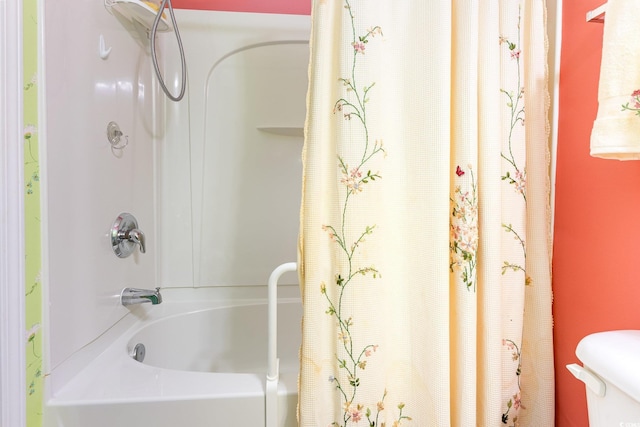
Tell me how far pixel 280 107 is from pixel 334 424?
1322 millimetres

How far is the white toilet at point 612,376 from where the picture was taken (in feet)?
1.92

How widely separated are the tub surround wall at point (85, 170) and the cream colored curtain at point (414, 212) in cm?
64

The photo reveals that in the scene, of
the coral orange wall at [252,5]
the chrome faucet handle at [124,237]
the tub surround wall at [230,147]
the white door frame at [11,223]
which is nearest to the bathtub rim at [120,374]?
the white door frame at [11,223]

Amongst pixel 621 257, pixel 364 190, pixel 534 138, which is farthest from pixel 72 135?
pixel 621 257

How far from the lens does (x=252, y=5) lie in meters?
1.73

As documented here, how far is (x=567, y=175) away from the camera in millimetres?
953

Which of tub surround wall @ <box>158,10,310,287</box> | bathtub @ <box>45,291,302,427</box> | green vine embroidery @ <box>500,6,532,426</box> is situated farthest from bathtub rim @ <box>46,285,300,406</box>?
green vine embroidery @ <box>500,6,532,426</box>

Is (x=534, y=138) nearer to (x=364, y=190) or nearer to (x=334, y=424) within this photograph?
(x=364, y=190)

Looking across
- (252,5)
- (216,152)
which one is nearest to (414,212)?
(216,152)

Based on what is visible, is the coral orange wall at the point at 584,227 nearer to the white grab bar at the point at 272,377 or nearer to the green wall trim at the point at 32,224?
the white grab bar at the point at 272,377

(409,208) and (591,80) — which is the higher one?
(591,80)

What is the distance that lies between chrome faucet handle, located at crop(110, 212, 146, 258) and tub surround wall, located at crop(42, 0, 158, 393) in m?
0.02

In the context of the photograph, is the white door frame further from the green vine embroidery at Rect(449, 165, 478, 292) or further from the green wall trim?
the green vine embroidery at Rect(449, 165, 478, 292)

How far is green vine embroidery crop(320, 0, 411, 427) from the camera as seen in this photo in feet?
2.82
